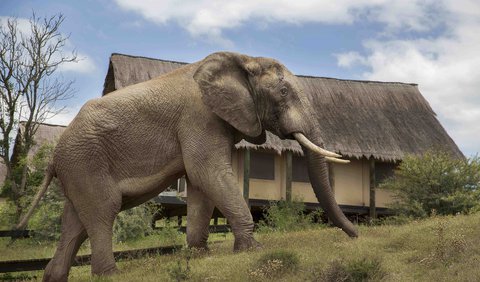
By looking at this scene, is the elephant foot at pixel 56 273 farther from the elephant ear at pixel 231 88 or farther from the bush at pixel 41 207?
the bush at pixel 41 207

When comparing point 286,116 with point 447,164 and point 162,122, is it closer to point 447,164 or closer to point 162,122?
point 162,122

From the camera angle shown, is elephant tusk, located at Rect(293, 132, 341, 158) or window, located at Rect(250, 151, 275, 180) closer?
elephant tusk, located at Rect(293, 132, 341, 158)

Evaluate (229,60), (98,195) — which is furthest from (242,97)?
(98,195)

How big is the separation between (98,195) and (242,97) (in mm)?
2374

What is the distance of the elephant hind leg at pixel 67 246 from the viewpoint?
9.49m

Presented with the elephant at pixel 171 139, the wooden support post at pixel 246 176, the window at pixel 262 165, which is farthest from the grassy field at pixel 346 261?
the window at pixel 262 165

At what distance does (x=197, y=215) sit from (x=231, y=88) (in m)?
2.02

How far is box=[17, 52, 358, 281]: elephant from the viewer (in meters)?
9.22

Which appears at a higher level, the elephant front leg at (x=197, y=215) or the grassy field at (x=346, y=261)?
the elephant front leg at (x=197, y=215)

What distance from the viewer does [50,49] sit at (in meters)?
25.0

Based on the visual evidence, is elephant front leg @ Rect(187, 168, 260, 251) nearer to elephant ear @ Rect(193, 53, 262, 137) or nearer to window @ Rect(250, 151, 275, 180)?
elephant ear @ Rect(193, 53, 262, 137)

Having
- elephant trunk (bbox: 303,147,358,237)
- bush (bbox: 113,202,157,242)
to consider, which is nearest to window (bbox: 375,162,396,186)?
bush (bbox: 113,202,157,242)

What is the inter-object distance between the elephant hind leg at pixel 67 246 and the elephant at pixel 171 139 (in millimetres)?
14

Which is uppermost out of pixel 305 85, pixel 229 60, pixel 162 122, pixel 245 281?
pixel 305 85
